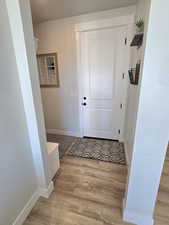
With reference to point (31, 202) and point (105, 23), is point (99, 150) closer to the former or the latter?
point (31, 202)

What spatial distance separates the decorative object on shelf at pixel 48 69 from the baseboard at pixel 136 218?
254cm

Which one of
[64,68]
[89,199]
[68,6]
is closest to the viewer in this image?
[89,199]

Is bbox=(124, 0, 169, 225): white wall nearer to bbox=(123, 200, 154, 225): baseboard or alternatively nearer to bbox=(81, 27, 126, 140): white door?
bbox=(123, 200, 154, 225): baseboard

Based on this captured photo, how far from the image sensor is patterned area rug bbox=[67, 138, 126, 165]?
90.5 inches

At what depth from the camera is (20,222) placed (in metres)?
1.30

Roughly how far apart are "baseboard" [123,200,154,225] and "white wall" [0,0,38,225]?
109cm

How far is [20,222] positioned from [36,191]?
0.31 metres

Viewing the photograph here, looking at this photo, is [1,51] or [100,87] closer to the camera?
[1,51]

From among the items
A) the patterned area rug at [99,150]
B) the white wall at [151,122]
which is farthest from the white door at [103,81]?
the white wall at [151,122]

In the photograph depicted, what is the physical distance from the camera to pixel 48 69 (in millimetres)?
2861

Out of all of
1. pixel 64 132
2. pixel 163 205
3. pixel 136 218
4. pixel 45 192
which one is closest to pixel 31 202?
pixel 45 192

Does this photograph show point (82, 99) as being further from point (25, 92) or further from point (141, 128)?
point (141, 128)

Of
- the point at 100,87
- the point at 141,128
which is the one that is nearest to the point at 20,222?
the point at 141,128

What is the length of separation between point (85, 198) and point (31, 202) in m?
0.64
